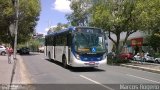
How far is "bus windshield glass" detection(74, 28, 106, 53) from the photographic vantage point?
23.8m

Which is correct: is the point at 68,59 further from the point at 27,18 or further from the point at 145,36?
the point at 27,18

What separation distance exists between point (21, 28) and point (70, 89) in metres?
51.6

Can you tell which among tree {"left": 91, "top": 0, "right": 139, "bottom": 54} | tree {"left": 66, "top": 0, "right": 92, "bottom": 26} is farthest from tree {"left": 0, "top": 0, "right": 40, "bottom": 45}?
tree {"left": 91, "top": 0, "right": 139, "bottom": 54}

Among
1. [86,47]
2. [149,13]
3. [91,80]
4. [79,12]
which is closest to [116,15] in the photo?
[149,13]

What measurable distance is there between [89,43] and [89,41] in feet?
0.46

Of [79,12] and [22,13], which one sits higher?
[22,13]

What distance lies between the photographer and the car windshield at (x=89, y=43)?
23766 mm

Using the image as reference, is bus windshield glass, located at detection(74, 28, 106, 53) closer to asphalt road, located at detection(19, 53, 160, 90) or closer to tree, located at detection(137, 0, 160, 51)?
asphalt road, located at detection(19, 53, 160, 90)

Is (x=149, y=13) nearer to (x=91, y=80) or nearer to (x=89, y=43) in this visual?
(x=89, y=43)

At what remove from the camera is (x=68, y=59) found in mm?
25156

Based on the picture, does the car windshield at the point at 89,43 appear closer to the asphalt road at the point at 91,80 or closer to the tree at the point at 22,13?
the asphalt road at the point at 91,80

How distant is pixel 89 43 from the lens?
2389 centimetres

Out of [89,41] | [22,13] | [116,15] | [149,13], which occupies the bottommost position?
[89,41]

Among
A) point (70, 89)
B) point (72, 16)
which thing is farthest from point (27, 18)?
point (70, 89)
